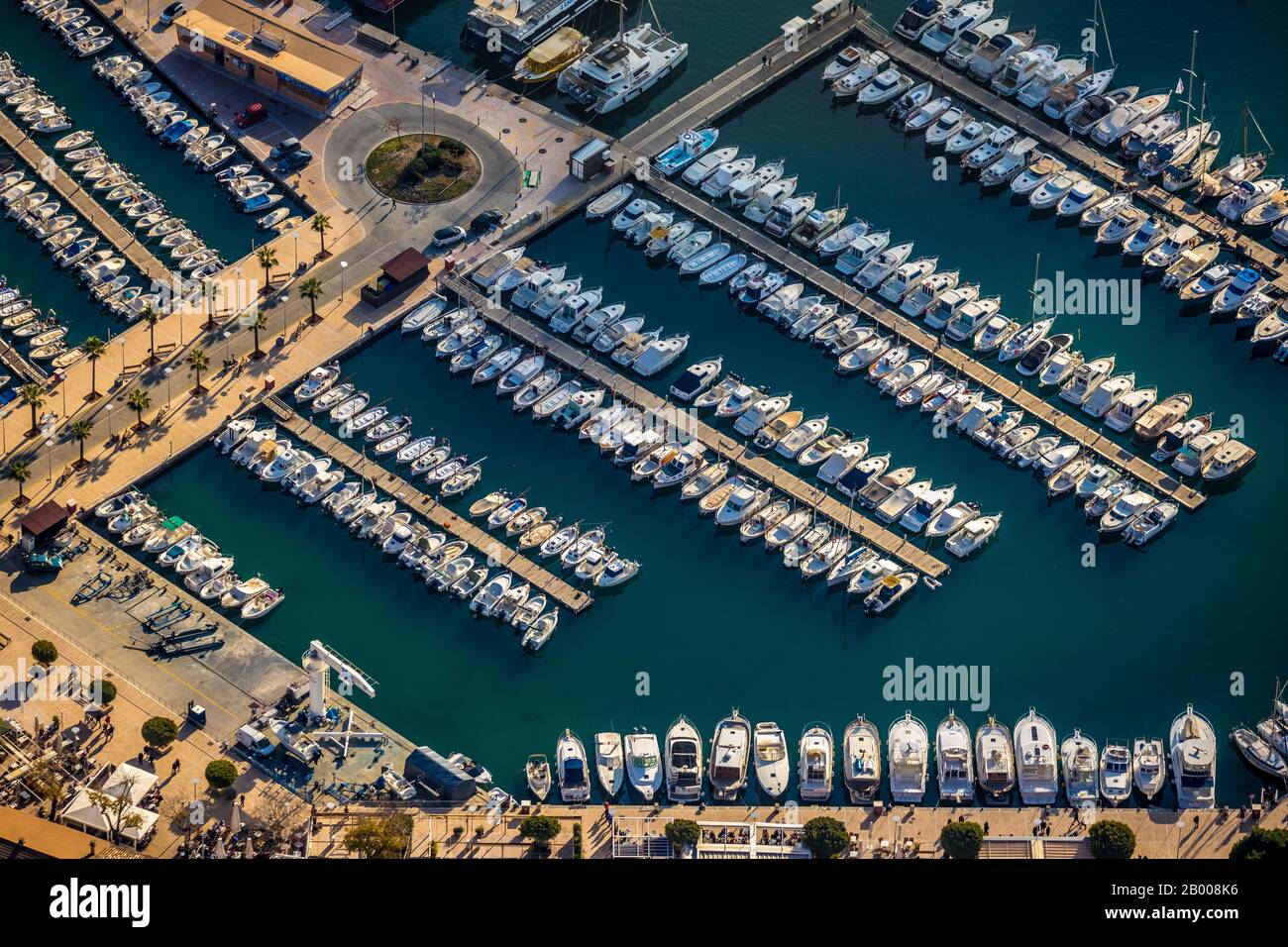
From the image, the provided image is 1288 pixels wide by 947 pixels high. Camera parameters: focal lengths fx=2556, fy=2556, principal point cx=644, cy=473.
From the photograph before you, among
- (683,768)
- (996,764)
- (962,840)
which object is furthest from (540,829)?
(996,764)

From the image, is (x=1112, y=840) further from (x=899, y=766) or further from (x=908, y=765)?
(x=899, y=766)

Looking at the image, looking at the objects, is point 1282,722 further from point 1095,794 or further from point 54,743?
point 54,743

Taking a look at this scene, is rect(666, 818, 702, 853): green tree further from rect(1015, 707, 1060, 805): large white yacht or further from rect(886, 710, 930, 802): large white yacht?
rect(1015, 707, 1060, 805): large white yacht

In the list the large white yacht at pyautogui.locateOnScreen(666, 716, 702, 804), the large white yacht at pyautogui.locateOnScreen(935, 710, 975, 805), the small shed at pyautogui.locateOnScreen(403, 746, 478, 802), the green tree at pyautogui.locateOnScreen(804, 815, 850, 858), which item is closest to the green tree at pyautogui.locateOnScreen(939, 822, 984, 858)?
the large white yacht at pyautogui.locateOnScreen(935, 710, 975, 805)
